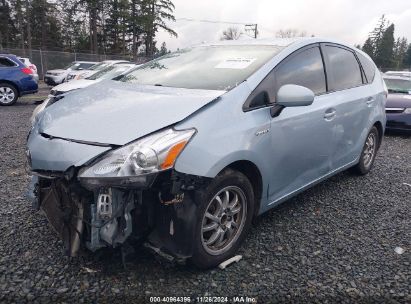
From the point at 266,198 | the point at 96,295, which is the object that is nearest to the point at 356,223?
the point at 266,198

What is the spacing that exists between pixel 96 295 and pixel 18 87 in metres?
10.8

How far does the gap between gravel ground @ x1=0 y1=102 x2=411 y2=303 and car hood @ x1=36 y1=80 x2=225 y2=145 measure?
0.87m

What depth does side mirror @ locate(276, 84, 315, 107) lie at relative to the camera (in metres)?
2.67

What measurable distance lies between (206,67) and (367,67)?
2.48 meters

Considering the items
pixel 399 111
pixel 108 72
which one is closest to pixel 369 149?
pixel 399 111

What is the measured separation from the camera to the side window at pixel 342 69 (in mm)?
3654

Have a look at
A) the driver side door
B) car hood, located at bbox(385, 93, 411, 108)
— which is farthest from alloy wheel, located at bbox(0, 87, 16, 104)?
car hood, located at bbox(385, 93, 411, 108)

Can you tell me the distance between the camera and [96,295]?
7.14 feet

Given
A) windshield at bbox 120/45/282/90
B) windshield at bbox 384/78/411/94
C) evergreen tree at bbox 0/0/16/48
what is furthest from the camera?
evergreen tree at bbox 0/0/16/48

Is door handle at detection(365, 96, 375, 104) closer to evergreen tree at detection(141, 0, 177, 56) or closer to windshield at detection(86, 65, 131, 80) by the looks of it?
windshield at detection(86, 65, 131, 80)

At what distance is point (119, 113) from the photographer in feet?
7.97

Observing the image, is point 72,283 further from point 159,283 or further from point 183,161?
point 183,161

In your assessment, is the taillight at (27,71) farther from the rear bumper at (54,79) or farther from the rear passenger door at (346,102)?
the rear passenger door at (346,102)

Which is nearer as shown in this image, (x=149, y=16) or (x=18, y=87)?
(x=18, y=87)
